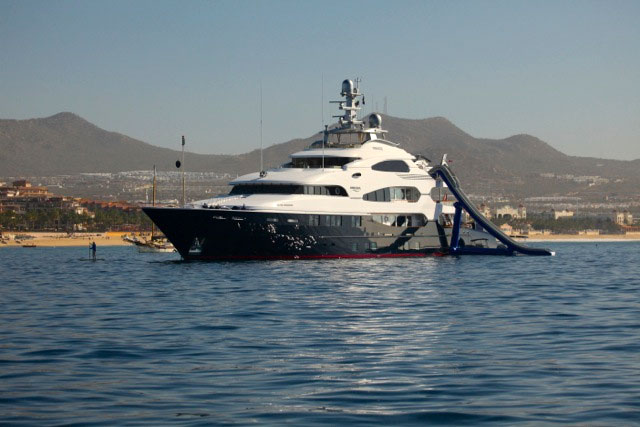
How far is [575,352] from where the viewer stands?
23172 millimetres

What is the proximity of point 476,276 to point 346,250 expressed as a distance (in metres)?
14.8

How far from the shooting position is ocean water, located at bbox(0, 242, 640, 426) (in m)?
16.8

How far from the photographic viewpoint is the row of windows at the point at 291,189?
6619 cm

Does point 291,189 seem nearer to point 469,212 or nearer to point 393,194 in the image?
point 393,194

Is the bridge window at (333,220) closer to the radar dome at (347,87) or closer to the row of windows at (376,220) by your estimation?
the row of windows at (376,220)

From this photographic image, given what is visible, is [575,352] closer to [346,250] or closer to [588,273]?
[588,273]

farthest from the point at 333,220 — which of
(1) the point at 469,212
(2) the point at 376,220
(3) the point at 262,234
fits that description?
(1) the point at 469,212

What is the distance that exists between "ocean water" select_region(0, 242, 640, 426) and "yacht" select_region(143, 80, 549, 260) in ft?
61.0

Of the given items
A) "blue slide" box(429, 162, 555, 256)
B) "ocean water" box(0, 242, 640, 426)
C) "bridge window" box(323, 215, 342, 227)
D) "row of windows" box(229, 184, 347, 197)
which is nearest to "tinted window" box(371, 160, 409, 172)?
"row of windows" box(229, 184, 347, 197)

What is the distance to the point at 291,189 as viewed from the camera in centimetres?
6625

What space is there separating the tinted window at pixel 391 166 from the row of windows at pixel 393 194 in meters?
1.38

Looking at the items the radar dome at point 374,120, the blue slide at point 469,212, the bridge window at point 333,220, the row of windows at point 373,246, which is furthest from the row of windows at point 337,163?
the radar dome at point 374,120

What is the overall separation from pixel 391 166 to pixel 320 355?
49.1 meters

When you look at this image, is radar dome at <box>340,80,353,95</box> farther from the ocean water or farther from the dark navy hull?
the ocean water
